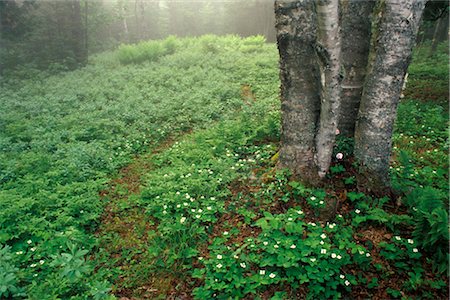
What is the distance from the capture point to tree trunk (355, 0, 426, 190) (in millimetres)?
4137

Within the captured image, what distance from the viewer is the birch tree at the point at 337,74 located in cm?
420

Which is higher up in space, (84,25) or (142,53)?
(84,25)

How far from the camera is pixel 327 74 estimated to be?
442 cm

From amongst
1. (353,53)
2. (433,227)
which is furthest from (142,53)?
(433,227)

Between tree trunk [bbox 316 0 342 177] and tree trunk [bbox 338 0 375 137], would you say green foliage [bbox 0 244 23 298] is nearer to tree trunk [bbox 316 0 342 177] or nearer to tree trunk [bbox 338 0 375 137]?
tree trunk [bbox 316 0 342 177]

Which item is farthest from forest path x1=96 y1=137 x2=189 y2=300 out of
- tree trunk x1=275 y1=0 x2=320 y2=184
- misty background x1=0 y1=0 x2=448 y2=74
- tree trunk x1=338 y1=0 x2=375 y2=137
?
misty background x1=0 y1=0 x2=448 y2=74

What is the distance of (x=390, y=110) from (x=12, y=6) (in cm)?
1939

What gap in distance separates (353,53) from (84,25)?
2319 centimetres

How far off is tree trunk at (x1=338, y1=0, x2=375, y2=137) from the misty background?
5678mm

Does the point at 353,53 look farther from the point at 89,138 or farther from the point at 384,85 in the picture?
the point at 89,138

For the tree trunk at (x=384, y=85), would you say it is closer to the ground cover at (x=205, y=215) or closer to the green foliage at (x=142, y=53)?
the ground cover at (x=205, y=215)

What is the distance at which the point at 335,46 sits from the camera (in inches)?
168

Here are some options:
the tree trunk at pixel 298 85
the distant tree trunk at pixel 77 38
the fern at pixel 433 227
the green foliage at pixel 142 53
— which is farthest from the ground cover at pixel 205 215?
the distant tree trunk at pixel 77 38

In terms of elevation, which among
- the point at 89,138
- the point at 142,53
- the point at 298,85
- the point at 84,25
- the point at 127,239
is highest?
the point at 84,25
